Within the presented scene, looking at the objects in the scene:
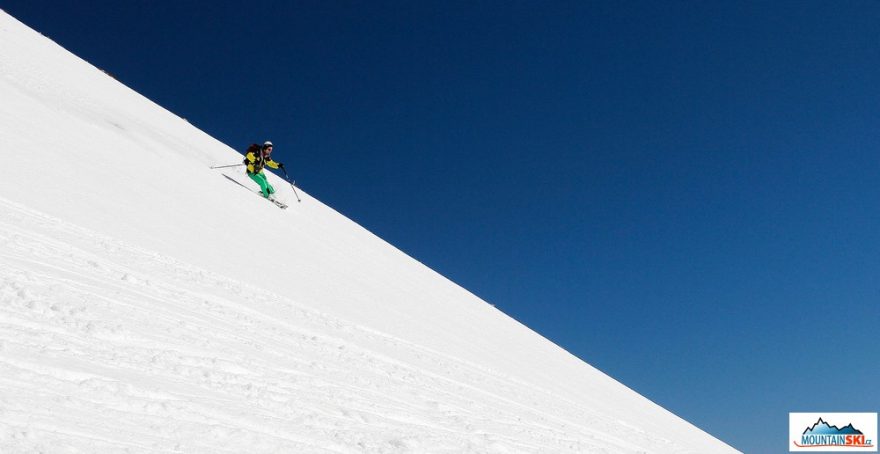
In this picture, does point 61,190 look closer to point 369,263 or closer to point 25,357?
point 25,357

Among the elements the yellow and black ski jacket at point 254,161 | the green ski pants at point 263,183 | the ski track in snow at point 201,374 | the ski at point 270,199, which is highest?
the yellow and black ski jacket at point 254,161

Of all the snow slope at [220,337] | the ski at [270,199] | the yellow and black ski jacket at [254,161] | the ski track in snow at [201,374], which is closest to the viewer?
the ski track in snow at [201,374]

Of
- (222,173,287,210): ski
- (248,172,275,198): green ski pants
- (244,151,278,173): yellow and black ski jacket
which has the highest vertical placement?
(244,151,278,173): yellow and black ski jacket

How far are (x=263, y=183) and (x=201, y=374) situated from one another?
8.90 meters

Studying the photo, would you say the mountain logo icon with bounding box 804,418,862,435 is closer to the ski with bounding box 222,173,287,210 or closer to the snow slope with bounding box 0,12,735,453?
the snow slope with bounding box 0,12,735,453

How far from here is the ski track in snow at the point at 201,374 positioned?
8.01 feet

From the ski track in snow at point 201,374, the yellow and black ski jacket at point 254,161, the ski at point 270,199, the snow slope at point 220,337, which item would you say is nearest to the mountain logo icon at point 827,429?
the snow slope at point 220,337

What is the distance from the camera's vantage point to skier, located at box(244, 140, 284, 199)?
38.5 feet

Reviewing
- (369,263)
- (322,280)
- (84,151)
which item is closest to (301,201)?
(369,263)

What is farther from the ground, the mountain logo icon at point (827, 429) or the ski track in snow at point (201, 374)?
the mountain logo icon at point (827, 429)

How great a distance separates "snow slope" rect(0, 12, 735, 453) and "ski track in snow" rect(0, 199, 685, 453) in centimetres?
1

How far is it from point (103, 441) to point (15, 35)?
50.8 ft

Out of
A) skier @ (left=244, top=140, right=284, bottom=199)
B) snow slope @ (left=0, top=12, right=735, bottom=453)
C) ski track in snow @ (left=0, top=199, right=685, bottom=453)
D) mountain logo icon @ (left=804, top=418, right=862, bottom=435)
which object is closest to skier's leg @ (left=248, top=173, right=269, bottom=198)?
skier @ (left=244, top=140, right=284, bottom=199)

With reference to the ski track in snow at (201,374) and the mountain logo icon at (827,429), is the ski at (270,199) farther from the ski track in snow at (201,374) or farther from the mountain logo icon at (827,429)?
the mountain logo icon at (827,429)
